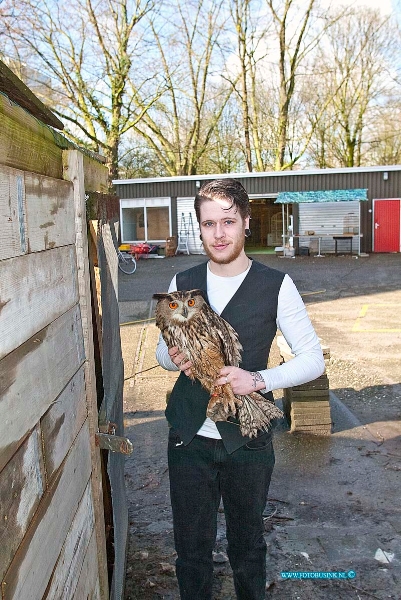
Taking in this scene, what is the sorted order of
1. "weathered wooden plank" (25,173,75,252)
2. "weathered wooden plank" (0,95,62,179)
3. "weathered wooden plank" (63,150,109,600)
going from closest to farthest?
"weathered wooden plank" (0,95,62,179), "weathered wooden plank" (25,173,75,252), "weathered wooden plank" (63,150,109,600)

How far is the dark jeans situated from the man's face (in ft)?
A: 2.75

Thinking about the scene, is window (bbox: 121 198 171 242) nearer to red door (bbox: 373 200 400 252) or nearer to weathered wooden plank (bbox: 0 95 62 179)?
red door (bbox: 373 200 400 252)

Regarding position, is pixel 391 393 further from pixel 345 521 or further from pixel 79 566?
pixel 79 566

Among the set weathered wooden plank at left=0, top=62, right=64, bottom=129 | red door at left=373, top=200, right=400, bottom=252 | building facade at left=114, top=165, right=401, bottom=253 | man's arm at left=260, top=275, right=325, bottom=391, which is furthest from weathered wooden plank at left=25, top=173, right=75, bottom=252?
red door at left=373, top=200, right=400, bottom=252

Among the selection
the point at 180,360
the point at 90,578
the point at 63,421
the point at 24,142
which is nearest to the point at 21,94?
the point at 24,142

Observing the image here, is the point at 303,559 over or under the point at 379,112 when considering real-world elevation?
under

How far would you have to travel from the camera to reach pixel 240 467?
251cm

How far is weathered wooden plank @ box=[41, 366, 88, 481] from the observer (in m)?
1.55

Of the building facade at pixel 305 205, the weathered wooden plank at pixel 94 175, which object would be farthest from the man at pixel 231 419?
the building facade at pixel 305 205

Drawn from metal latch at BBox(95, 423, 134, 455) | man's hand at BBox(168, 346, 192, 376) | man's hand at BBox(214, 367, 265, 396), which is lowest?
metal latch at BBox(95, 423, 134, 455)

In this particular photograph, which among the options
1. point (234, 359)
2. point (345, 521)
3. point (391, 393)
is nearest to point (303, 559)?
point (345, 521)

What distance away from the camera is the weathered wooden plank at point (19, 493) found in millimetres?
1187

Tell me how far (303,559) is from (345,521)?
55 centimetres

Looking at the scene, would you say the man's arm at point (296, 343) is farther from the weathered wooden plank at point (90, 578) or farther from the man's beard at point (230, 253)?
the weathered wooden plank at point (90, 578)
